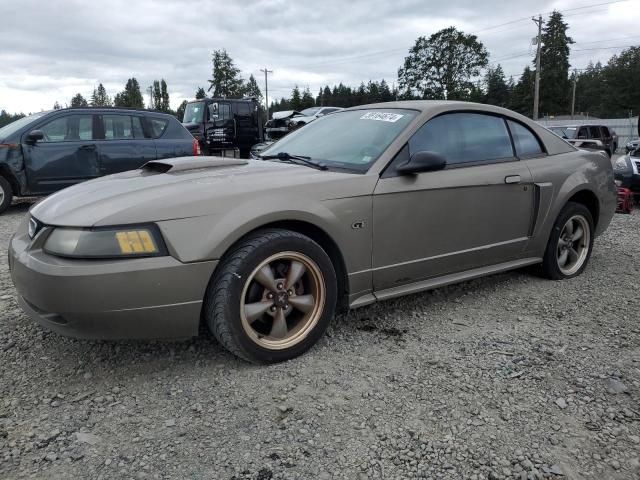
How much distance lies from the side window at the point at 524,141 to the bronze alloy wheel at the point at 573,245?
69cm

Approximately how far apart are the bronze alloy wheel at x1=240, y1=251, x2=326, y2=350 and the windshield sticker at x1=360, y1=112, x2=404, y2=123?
1234 millimetres

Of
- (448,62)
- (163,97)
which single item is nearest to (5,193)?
(448,62)

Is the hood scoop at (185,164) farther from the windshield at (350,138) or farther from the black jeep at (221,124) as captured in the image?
the black jeep at (221,124)

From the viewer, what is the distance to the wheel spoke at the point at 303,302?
2701 mm

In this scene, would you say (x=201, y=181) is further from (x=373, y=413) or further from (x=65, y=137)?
(x=65, y=137)

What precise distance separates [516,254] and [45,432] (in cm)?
321

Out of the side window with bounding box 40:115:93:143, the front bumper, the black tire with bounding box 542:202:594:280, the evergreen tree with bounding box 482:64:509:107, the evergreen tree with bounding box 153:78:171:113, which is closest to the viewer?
the front bumper

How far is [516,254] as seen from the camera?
377cm

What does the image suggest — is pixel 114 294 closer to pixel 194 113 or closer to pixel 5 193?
pixel 5 193

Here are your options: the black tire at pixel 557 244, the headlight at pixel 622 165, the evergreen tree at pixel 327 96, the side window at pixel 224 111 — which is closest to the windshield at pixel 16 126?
the black tire at pixel 557 244

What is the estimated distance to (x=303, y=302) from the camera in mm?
2723

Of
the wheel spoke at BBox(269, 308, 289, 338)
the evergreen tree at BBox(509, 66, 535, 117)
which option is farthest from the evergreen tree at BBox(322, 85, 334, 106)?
the wheel spoke at BBox(269, 308, 289, 338)

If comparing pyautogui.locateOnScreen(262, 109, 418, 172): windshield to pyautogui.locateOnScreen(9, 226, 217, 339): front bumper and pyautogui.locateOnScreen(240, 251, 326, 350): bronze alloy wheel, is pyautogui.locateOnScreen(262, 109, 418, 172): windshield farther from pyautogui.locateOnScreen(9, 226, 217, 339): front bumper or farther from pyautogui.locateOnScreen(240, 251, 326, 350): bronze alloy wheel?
pyautogui.locateOnScreen(9, 226, 217, 339): front bumper

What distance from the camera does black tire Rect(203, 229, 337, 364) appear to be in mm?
2434
